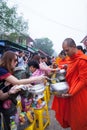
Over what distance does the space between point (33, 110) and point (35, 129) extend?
36 cm

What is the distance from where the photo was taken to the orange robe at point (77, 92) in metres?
3.83

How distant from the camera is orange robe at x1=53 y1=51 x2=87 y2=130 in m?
3.83

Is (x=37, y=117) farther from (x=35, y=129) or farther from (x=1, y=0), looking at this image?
→ (x=1, y=0)

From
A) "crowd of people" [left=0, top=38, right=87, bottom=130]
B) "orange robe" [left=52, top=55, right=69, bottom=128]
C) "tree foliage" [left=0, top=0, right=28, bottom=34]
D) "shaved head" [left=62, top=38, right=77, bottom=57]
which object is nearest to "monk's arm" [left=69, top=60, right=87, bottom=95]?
"crowd of people" [left=0, top=38, right=87, bottom=130]

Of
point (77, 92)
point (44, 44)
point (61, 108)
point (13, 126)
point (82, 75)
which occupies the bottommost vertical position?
point (13, 126)

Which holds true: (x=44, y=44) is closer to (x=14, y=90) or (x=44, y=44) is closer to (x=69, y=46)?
(x=69, y=46)

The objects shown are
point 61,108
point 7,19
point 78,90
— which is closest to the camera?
point 78,90

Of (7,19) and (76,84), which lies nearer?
(76,84)

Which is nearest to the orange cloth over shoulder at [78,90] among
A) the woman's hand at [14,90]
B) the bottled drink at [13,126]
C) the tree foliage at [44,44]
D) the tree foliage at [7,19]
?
the bottled drink at [13,126]

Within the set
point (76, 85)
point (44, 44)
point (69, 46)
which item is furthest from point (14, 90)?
point (44, 44)

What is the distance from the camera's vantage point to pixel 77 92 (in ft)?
13.0

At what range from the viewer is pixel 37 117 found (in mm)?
5484

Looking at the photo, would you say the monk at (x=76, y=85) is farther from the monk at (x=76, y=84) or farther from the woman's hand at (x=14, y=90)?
the woman's hand at (x=14, y=90)

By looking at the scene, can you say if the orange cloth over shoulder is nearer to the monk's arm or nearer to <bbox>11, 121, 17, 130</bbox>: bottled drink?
the monk's arm
